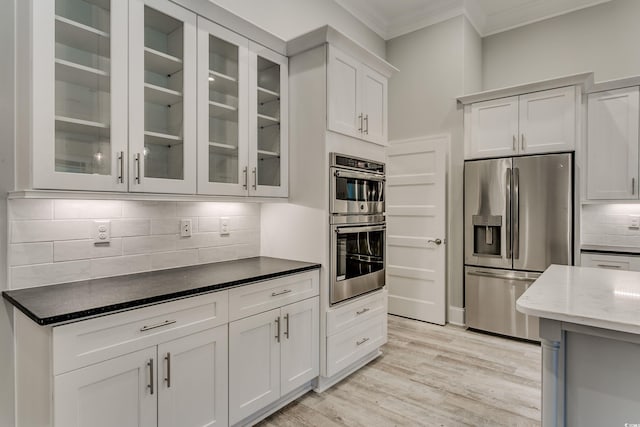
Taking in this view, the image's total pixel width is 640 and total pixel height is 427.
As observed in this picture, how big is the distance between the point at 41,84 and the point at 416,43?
154 inches

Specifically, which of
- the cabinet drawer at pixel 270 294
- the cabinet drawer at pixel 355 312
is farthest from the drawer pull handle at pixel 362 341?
the cabinet drawer at pixel 270 294

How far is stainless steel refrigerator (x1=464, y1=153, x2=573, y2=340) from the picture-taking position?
3281 mm

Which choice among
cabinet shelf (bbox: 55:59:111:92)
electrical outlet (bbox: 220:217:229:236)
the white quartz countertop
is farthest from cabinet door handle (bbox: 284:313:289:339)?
cabinet shelf (bbox: 55:59:111:92)

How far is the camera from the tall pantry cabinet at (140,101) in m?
1.57

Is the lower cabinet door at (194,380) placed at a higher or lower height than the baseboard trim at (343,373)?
higher

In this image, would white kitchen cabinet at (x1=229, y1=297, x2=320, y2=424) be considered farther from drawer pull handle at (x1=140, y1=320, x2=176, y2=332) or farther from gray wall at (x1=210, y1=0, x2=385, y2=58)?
gray wall at (x1=210, y1=0, x2=385, y2=58)

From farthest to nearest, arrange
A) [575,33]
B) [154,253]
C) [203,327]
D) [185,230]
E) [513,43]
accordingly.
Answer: [513,43]
[575,33]
[185,230]
[154,253]
[203,327]

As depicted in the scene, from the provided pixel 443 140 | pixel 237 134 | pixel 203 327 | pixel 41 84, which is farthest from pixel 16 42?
pixel 443 140

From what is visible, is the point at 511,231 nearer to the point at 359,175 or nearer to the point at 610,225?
the point at 610,225

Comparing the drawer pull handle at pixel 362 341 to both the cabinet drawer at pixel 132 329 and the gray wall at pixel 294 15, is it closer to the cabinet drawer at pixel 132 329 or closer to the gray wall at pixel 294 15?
the cabinet drawer at pixel 132 329

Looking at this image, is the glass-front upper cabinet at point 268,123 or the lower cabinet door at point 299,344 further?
the glass-front upper cabinet at point 268,123

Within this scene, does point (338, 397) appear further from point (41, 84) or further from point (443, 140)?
point (443, 140)

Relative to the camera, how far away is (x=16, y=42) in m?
1.67

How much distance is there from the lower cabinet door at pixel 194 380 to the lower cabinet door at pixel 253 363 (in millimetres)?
55
